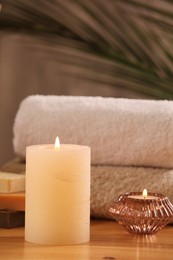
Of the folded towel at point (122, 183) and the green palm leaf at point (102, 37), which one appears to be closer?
the folded towel at point (122, 183)

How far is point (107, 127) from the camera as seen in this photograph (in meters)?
1.00

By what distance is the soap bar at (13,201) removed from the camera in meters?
0.90

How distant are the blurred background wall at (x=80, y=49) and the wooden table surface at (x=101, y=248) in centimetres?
69

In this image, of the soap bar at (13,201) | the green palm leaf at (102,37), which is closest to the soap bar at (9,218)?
the soap bar at (13,201)

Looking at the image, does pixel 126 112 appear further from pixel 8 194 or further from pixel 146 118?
pixel 8 194

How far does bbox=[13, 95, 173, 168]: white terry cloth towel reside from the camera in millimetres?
977

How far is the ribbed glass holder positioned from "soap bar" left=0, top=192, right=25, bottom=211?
0.39 ft

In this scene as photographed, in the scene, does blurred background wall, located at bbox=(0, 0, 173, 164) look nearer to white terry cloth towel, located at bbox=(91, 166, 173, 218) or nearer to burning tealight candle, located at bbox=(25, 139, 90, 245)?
white terry cloth towel, located at bbox=(91, 166, 173, 218)

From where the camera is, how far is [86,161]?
82 centimetres

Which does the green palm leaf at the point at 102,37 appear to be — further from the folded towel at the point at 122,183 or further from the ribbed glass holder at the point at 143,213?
the ribbed glass holder at the point at 143,213

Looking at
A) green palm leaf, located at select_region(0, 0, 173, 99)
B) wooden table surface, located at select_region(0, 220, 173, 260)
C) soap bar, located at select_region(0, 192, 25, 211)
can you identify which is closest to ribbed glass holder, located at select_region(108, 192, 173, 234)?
wooden table surface, located at select_region(0, 220, 173, 260)

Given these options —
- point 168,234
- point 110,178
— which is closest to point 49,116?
point 110,178

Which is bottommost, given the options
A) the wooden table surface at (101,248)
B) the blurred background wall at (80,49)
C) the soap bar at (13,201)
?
the wooden table surface at (101,248)

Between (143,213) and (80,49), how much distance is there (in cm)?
75
